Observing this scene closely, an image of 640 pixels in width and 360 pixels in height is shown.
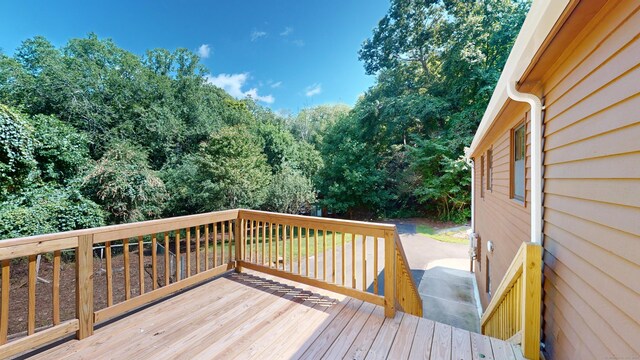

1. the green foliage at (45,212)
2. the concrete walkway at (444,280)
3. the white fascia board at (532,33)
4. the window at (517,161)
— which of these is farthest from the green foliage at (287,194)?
the white fascia board at (532,33)

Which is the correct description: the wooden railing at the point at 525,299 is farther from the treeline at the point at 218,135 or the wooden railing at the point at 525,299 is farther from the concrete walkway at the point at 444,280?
the treeline at the point at 218,135

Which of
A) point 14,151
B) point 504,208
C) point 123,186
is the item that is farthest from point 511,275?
point 14,151

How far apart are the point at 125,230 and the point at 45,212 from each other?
8185 mm

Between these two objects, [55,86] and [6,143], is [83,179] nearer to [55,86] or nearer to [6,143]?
[6,143]

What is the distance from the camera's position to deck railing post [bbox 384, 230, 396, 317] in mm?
2320

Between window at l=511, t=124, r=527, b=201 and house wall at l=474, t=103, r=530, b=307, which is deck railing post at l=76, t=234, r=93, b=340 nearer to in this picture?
house wall at l=474, t=103, r=530, b=307

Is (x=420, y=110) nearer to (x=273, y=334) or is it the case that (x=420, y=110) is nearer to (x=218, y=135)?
(x=218, y=135)

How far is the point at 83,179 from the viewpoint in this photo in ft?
29.1

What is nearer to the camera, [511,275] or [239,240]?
[511,275]

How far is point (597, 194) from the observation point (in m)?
1.30

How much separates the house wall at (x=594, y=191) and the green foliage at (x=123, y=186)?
11.5m

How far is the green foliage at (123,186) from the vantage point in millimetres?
9047

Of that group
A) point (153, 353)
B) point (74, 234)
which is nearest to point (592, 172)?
point (153, 353)

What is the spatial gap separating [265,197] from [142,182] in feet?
15.9
